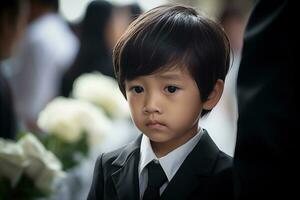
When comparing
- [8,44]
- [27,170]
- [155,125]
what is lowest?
[27,170]

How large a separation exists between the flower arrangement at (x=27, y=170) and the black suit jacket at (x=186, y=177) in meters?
0.28

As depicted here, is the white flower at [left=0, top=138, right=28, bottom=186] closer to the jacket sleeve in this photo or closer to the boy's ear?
the jacket sleeve

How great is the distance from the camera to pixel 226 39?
58 cm

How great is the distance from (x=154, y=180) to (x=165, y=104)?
0.27ft

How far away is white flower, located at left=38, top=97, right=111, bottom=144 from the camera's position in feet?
3.12

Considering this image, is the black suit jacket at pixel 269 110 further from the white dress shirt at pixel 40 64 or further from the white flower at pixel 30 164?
the white dress shirt at pixel 40 64

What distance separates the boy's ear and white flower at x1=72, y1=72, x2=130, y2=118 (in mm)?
541

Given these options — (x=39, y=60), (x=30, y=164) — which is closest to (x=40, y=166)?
(x=30, y=164)

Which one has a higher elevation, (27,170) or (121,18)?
(121,18)

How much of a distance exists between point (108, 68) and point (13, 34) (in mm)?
319

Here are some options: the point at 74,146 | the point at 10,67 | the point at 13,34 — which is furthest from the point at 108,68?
the point at 10,67

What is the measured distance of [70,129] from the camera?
0.97m

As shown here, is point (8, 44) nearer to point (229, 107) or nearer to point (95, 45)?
point (95, 45)

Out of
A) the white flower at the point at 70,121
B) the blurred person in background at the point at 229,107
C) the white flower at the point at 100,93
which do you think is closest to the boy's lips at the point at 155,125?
the blurred person in background at the point at 229,107
